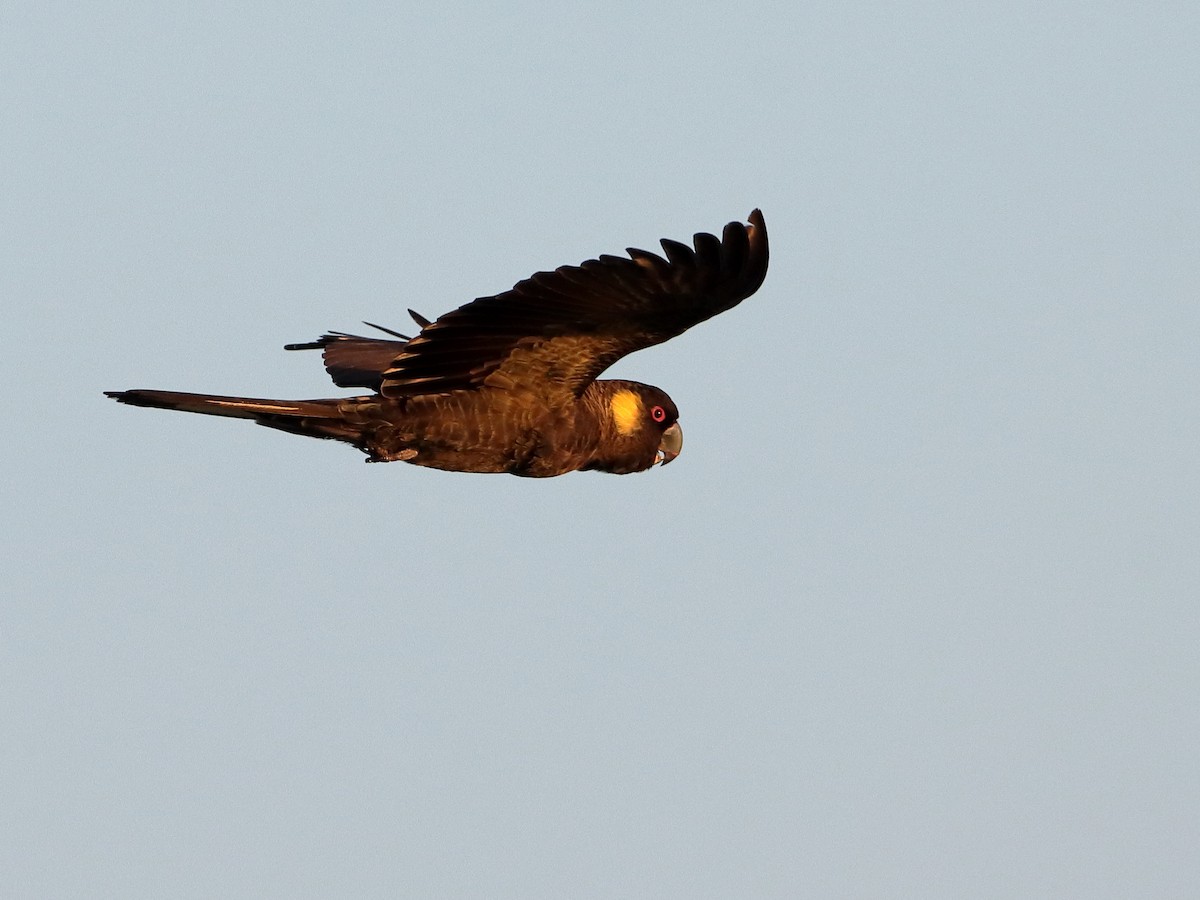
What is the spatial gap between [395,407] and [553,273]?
1.64 m

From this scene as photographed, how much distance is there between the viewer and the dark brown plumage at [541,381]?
9750mm

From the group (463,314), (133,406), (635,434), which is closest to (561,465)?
(635,434)

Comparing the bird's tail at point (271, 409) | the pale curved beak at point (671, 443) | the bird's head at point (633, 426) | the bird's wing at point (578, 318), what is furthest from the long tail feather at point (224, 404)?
the pale curved beak at point (671, 443)

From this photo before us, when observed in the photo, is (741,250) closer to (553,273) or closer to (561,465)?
(553,273)

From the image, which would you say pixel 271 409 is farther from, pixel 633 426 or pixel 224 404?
pixel 633 426

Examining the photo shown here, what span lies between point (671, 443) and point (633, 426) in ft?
1.72

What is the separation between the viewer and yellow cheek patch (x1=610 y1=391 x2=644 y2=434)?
11.7 m

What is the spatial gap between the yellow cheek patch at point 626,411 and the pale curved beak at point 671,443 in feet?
1.35

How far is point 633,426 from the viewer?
11789mm

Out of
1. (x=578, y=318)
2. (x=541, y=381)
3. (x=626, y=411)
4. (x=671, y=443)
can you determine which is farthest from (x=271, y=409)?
(x=671, y=443)

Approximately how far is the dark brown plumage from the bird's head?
0.03ft

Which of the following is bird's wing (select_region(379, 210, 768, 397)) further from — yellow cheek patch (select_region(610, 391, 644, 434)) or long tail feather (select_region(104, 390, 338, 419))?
yellow cheek patch (select_region(610, 391, 644, 434))

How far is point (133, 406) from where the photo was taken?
10.1 metres

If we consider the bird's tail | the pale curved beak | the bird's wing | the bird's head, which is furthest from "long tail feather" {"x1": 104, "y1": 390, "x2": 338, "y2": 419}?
the pale curved beak
